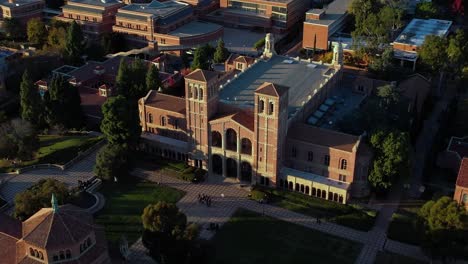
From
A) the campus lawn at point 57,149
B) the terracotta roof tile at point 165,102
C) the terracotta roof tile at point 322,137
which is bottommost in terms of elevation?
the campus lawn at point 57,149

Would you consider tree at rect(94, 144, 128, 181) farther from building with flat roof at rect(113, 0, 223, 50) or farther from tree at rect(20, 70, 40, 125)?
building with flat roof at rect(113, 0, 223, 50)

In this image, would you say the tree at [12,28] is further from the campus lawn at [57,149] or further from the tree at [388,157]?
the tree at [388,157]

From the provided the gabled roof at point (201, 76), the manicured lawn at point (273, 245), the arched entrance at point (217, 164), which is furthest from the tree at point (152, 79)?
the manicured lawn at point (273, 245)

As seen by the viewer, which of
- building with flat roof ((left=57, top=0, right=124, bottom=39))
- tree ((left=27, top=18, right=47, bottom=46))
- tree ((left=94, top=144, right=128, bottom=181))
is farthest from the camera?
building with flat roof ((left=57, top=0, right=124, bottom=39))

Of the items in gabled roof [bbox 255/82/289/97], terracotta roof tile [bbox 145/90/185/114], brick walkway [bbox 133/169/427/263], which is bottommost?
brick walkway [bbox 133/169/427/263]

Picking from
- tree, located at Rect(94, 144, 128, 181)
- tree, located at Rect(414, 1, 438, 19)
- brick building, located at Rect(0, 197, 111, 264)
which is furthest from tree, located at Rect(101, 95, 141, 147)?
tree, located at Rect(414, 1, 438, 19)

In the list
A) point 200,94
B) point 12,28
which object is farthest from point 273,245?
point 12,28
